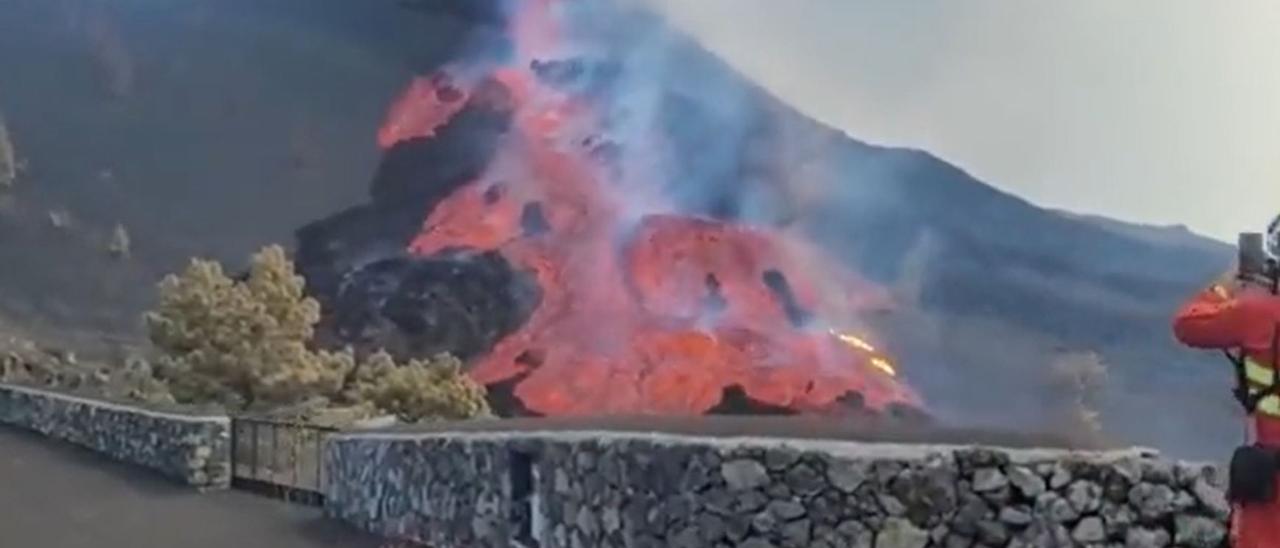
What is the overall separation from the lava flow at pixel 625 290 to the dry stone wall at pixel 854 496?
530 inches

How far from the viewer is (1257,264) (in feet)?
13.1

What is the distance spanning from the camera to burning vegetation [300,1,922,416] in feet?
72.1

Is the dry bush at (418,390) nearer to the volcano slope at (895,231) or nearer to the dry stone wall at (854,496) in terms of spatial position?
the volcano slope at (895,231)

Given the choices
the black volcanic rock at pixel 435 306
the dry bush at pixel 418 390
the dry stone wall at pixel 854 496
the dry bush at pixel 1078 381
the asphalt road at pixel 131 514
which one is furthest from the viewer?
the black volcanic rock at pixel 435 306

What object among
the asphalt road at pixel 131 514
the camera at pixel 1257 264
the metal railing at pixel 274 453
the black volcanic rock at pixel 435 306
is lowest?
the asphalt road at pixel 131 514

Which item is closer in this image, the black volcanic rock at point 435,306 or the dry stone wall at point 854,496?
the dry stone wall at point 854,496

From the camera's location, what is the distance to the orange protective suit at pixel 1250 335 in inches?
151

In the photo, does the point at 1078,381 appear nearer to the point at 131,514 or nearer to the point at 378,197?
the point at 378,197

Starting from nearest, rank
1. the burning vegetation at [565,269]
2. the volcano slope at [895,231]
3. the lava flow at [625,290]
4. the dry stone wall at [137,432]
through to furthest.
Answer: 1. the dry stone wall at [137,432]
2. the volcano slope at [895,231]
3. the lava flow at [625,290]
4. the burning vegetation at [565,269]

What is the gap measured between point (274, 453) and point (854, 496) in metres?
10.3

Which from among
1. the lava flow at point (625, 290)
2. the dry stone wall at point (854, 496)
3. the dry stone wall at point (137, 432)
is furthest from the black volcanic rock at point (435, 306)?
the dry stone wall at point (854, 496)

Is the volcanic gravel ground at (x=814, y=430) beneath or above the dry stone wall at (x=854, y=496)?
above

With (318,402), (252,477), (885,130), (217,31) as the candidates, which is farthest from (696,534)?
(217,31)

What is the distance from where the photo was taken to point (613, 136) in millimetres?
23984
